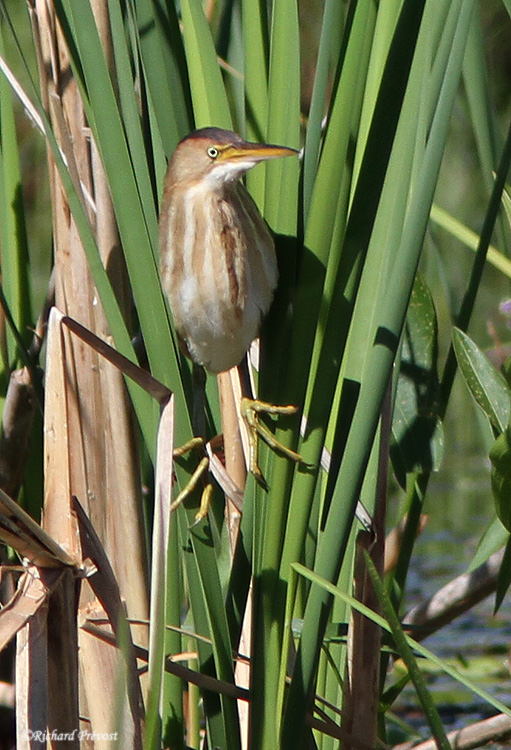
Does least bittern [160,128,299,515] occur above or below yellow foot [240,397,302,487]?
above

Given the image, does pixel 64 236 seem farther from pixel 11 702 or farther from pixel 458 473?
pixel 458 473

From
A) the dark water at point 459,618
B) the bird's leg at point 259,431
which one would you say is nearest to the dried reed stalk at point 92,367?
the bird's leg at point 259,431

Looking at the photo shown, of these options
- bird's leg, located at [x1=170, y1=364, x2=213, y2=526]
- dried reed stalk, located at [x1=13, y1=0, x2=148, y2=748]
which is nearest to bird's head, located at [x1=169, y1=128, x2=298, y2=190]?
dried reed stalk, located at [x1=13, y1=0, x2=148, y2=748]

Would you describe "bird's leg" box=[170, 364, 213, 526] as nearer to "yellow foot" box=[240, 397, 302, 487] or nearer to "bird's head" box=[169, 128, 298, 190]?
"yellow foot" box=[240, 397, 302, 487]

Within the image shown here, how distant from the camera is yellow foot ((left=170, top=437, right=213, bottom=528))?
1.03 meters

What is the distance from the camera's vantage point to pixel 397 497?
119 inches

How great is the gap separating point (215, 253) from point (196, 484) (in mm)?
307

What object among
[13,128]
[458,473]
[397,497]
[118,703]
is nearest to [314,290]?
[118,703]

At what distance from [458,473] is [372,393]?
96.0 inches

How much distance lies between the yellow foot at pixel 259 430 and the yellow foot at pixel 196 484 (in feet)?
0.18

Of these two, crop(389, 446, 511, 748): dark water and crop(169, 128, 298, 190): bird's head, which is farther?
crop(389, 446, 511, 748): dark water

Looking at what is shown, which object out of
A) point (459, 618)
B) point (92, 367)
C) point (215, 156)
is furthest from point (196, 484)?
point (459, 618)

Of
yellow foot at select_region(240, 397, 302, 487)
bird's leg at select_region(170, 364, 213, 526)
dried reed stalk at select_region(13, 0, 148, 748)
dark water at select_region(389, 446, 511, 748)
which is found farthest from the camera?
dark water at select_region(389, 446, 511, 748)

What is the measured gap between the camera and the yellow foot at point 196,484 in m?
1.03
